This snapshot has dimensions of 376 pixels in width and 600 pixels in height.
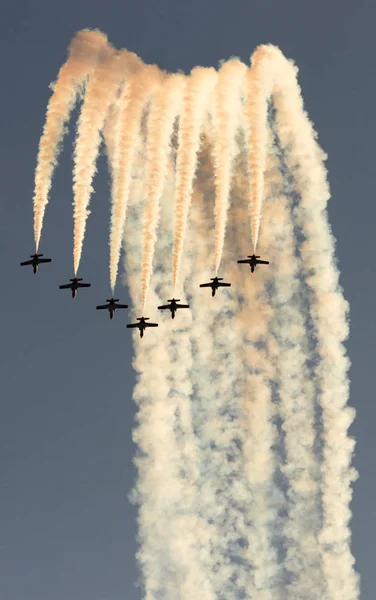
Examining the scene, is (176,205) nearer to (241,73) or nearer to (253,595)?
(241,73)

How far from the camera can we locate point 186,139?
3957 inches

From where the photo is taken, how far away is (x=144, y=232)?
10200 centimetres

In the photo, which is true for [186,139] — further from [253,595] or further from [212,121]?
[253,595]

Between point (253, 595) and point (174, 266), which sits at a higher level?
point (174, 266)

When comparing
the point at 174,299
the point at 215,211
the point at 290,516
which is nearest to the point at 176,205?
the point at 215,211

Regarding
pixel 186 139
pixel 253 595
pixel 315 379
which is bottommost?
pixel 253 595

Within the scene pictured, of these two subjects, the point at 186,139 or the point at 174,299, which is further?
the point at 174,299

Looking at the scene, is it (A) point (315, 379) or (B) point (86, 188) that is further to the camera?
(A) point (315, 379)

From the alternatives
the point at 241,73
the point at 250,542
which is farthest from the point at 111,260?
the point at 250,542

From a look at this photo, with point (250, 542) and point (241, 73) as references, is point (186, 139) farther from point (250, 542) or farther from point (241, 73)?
point (250, 542)

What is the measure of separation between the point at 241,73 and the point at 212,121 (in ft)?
8.60

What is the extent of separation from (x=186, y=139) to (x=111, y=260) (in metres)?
6.63

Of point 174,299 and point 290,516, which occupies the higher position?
point 174,299

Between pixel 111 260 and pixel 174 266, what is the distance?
330 centimetres
